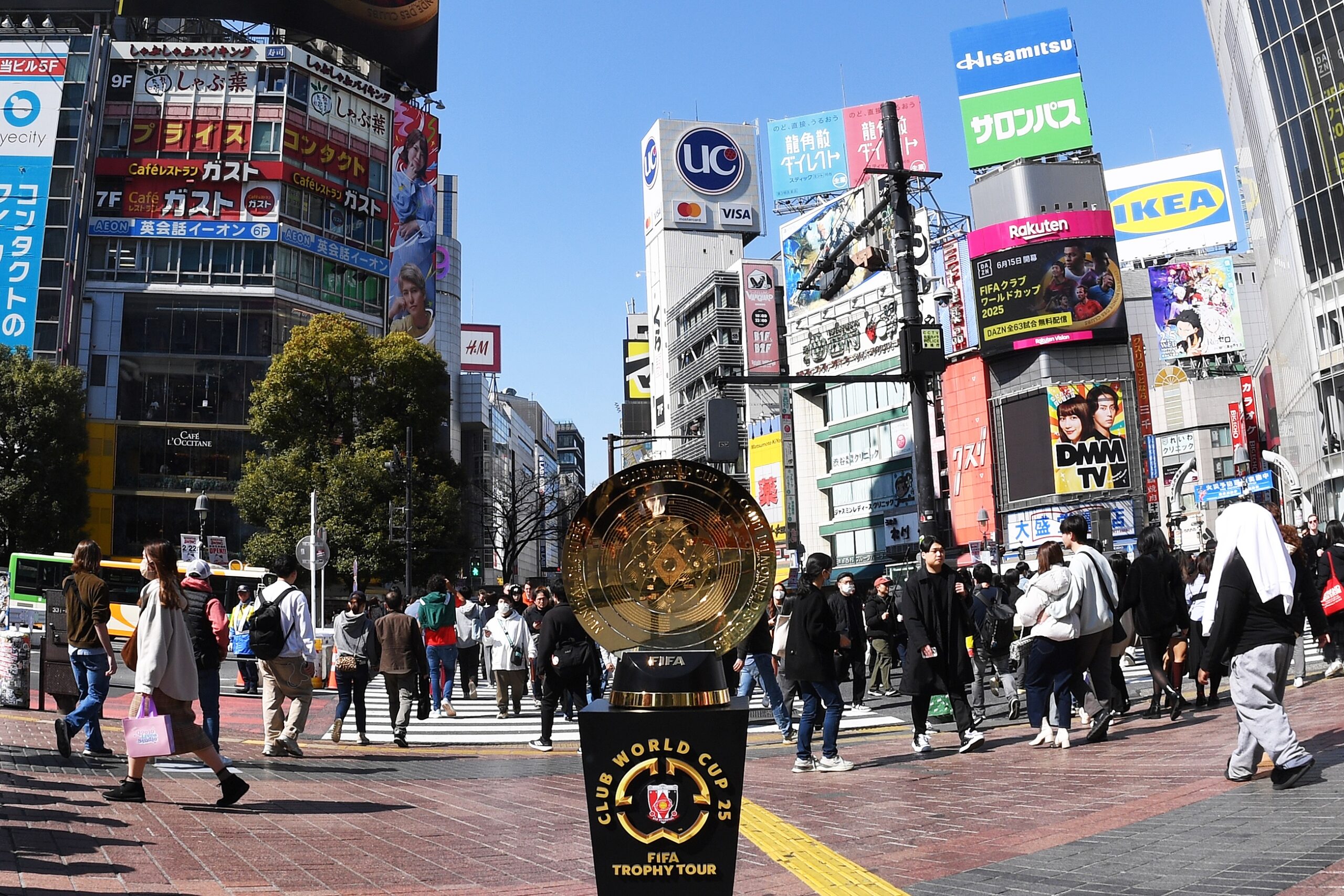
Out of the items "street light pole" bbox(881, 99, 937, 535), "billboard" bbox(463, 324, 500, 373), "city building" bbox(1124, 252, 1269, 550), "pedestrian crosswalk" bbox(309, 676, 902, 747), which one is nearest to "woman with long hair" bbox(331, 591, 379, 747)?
"pedestrian crosswalk" bbox(309, 676, 902, 747)

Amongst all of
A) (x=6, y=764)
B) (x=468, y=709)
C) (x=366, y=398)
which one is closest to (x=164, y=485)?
(x=366, y=398)

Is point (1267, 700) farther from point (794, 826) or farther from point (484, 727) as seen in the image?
point (484, 727)

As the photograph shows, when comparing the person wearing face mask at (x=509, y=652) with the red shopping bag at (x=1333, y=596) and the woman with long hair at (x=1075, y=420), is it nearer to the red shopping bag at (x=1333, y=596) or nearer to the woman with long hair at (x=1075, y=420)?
the red shopping bag at (x=1333, y=596)

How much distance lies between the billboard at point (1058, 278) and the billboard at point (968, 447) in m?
3.82

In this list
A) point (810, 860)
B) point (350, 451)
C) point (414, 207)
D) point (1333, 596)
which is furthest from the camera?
point (414, 207)

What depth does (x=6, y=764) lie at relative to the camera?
8656mm

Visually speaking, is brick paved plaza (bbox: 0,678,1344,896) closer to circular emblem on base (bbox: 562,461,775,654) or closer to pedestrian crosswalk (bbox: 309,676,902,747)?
circular emblem on base (bbox: 562,461,775,654)

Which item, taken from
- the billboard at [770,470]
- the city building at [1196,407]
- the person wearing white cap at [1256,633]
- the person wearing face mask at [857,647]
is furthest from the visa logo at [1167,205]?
the person wearing white cap at [1256,633]

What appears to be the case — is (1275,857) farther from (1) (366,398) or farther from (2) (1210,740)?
(1) (366,398)

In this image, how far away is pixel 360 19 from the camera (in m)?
51.8

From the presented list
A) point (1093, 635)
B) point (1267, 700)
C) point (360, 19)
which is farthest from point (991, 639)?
point (360, 19)

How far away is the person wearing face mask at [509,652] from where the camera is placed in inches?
595

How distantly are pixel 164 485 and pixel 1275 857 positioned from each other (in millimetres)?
46655

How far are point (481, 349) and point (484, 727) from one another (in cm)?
8256
